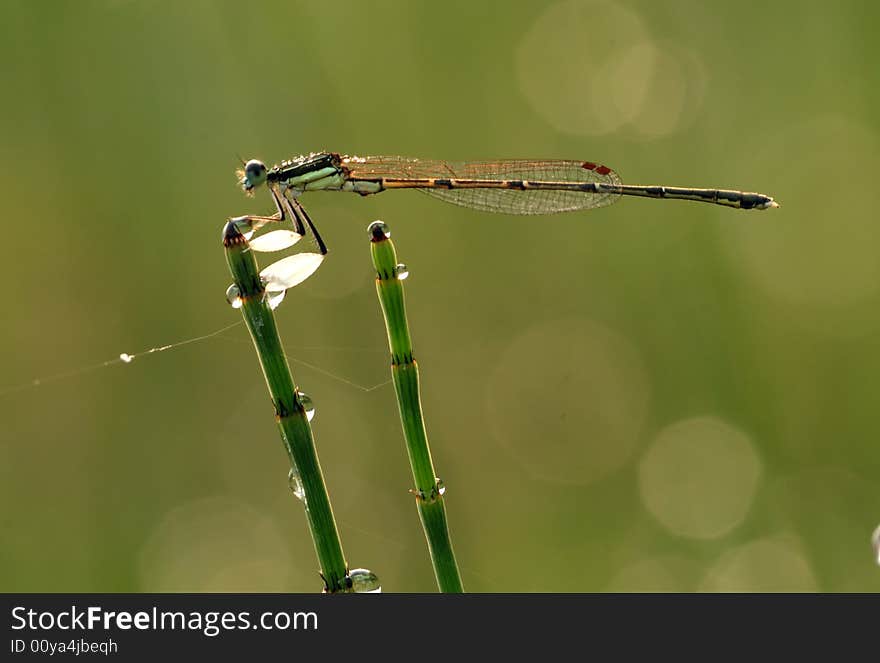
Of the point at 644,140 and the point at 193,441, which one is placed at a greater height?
the point at 644,140

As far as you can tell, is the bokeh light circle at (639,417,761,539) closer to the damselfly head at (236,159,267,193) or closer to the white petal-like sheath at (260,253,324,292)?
the damselfly head at (236,159,267,193)

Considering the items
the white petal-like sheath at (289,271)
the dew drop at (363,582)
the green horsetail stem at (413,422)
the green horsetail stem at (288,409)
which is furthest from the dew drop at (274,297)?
the dew drop at (363,582)

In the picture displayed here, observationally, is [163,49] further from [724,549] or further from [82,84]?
[724,549]

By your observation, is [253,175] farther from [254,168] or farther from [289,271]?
[289,271]

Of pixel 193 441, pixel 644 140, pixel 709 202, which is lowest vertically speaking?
pixel 193 441

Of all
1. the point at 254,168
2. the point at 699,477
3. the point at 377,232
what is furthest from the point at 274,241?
the point at 699,477

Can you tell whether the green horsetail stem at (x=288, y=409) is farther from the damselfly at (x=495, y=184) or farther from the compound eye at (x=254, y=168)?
the damselfly at (x=495, y=184)

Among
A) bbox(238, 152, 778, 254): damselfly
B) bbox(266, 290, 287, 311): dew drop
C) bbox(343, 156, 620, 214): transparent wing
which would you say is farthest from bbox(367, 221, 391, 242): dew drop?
bbox(343, 156, 620, 214): transparent wing
